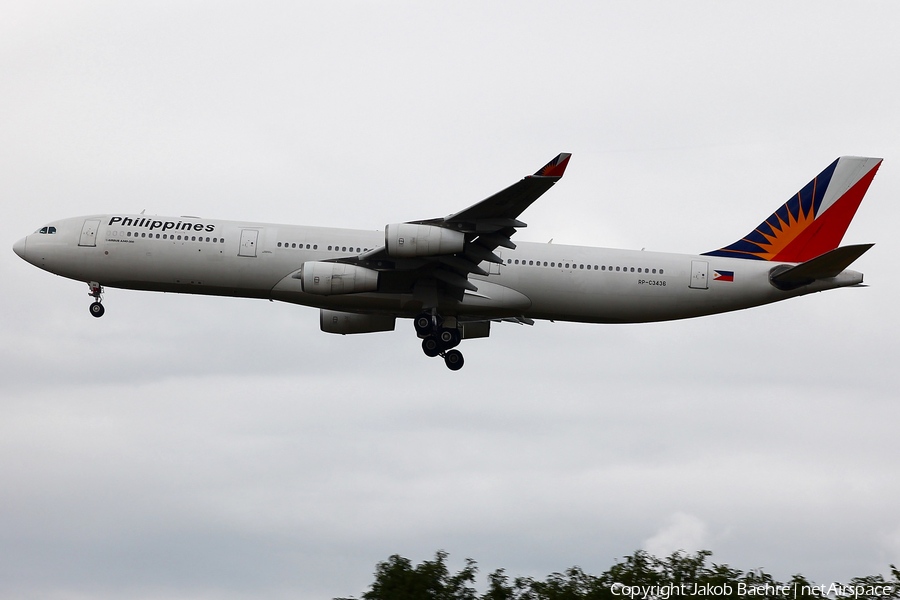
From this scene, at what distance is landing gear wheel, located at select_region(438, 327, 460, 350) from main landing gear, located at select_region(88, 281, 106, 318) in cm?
1285

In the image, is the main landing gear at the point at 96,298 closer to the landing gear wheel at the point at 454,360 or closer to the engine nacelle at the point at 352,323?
the engine nacelle at the point at 352,323

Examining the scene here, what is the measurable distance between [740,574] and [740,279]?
10912mm

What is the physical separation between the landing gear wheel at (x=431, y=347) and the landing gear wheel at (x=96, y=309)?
1227 cm

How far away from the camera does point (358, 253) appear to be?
37500mm

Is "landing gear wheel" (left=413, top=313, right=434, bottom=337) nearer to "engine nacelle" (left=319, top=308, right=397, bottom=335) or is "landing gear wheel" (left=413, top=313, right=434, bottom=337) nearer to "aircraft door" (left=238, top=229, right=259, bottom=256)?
"engine nacelle" (left=319, top=308, right=397, bottom=335)

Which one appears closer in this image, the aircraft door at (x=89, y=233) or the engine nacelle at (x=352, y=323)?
the aircraft door at (x=89, y=233)

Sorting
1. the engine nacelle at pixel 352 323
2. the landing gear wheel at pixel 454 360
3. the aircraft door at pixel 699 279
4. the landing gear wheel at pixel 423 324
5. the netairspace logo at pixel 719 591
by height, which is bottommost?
the netairspace logo at pixel 719 591

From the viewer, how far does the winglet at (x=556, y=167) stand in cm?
3194

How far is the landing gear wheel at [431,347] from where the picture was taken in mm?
38250

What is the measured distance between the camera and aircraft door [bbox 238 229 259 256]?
3709 cm

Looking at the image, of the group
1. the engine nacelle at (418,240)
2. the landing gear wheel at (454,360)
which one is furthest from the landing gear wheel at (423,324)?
the engine nacelle at (418,240)

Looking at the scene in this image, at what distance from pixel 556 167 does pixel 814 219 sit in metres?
13.5

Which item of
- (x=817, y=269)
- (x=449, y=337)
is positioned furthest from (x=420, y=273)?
(x=817, y=269)

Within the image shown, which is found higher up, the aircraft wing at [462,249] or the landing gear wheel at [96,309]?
the aircraft wing at [462,249]
